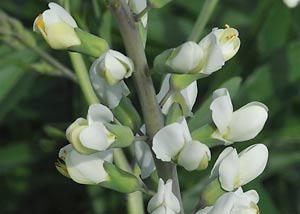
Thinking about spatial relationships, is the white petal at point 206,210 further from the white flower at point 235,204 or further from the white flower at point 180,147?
the white flower at point 180,147

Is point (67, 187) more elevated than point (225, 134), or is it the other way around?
point (225, 134)

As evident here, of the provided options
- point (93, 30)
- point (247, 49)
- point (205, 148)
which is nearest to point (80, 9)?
point (93, 30)

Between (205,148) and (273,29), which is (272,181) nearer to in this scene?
(273,29)

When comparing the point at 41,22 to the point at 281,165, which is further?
the point at 281,165

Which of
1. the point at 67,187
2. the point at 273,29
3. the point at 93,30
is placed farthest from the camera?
the point at 67,187

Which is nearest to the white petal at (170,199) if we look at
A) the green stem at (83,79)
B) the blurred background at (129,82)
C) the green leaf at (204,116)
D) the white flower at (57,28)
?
the green leaf at (204,116)

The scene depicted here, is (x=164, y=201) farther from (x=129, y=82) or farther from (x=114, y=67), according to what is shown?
(x=129, y=82)

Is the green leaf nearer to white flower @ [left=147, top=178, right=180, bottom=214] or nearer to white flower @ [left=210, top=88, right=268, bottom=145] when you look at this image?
white flower @ [left=210, top=88, right=268, bottom=145]
